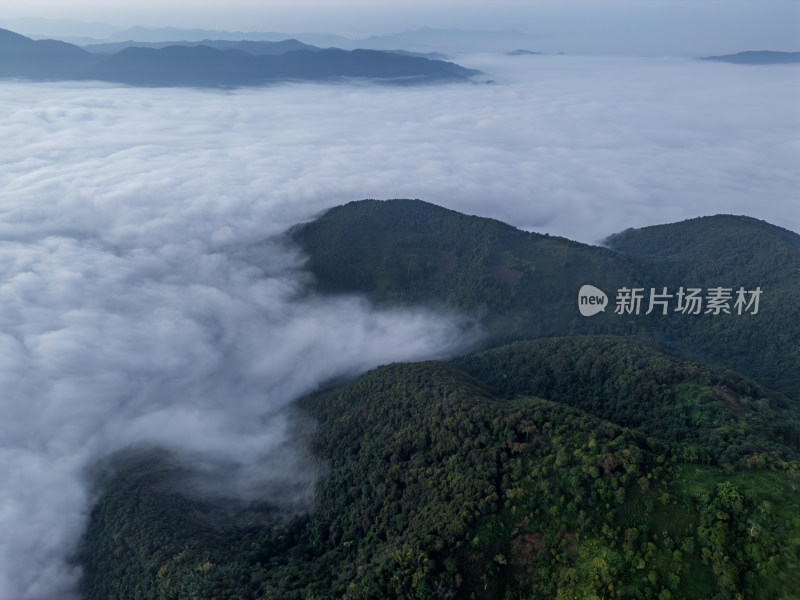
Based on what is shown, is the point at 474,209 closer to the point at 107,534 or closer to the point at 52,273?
the point at 52,273

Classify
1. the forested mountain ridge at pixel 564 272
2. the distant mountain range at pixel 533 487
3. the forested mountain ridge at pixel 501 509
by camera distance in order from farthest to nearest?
the forested mountain ridge at pixel 564 272 → the distant mountain range at pixel 533 487 → the forested mountain ridge at pixel 501 509

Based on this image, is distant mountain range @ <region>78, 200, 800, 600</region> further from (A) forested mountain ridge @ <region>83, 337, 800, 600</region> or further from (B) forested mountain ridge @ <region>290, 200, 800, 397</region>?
(B) forested mountain ridge @ <region>290, 200, 800, 397</region>

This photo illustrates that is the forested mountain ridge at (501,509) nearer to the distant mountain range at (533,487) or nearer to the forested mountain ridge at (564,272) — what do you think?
the distant mountain range at (533,487)

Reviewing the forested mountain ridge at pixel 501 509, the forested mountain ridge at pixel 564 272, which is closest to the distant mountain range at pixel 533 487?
the forested mountain ridge at pixel 501 509

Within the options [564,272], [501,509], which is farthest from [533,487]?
[564,272]

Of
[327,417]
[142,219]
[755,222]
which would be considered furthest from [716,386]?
[142,219]

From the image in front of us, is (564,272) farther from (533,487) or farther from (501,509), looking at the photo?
(501,509)
